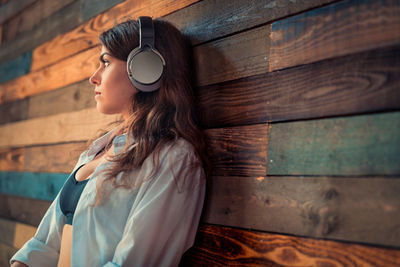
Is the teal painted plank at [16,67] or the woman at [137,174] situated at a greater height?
the teal painted plank at [16,67]

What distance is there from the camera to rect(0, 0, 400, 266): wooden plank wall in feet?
2.50

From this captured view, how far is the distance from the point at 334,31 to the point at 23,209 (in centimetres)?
176

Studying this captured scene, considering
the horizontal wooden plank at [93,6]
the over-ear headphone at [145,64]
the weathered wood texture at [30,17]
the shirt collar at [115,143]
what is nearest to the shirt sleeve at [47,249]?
the shirt collar at [115,143]

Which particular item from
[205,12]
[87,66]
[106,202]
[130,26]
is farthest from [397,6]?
[87,66]

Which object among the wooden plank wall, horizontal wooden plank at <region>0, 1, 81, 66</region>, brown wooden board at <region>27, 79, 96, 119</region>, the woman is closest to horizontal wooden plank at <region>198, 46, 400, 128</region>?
Result: the wooden plank wall

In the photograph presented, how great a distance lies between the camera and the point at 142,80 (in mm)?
1081

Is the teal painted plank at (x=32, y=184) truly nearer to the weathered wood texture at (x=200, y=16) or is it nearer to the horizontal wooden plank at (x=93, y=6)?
the weathered wood texture at (x=200, y=16)

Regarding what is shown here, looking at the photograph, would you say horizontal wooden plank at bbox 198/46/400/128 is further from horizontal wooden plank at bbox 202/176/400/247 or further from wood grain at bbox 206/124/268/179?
horizontal wooden plank at bbox 202/176/400/247

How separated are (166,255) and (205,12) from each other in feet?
2.49

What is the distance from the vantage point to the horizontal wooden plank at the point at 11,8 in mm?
2285

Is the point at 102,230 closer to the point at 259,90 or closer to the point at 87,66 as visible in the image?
the point at 259,90

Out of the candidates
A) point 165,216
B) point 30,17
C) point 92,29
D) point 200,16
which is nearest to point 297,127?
point 165,216

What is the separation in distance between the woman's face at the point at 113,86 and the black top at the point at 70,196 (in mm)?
253

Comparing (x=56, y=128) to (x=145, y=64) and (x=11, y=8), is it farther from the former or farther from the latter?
(x=11, y=8)
